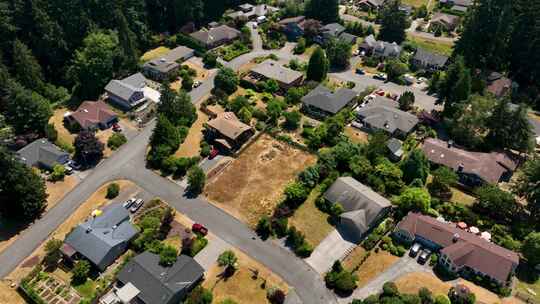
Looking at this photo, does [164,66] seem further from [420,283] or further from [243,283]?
[420,283]

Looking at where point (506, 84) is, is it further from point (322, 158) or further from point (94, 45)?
point (94, 45)

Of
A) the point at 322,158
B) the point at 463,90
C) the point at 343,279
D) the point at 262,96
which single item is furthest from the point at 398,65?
the point at 343,279

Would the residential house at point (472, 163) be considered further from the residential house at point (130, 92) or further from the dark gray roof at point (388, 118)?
the residential house at point (130, 92)

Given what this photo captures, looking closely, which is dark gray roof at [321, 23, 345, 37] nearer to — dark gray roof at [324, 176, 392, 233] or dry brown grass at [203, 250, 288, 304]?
dark gray roof at [324, 176, 392, 233]

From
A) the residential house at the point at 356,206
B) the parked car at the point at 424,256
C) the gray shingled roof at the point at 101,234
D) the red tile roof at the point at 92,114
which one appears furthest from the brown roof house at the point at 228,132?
the parked car at the point at 424,256

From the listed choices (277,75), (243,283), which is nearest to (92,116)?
(277,75)

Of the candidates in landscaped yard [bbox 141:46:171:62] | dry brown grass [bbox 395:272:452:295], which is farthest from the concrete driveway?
landscaped yard [bbox 141:46:171:62]
